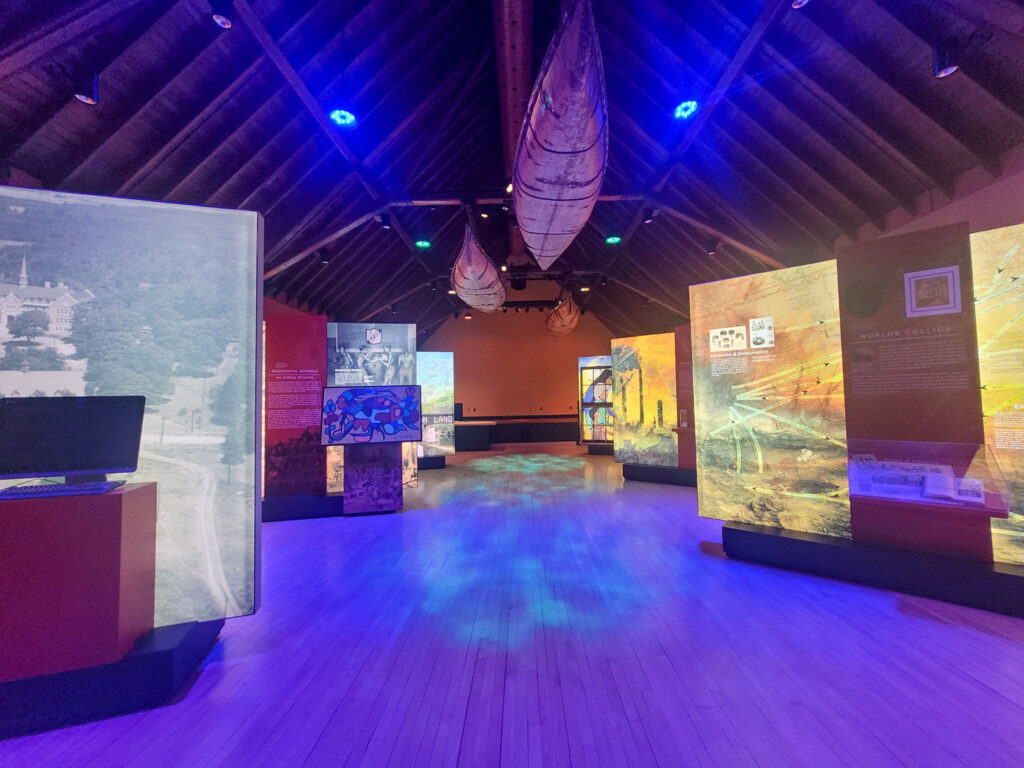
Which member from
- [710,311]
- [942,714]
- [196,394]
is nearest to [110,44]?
[196,394]

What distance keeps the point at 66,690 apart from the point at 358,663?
129 centimetres

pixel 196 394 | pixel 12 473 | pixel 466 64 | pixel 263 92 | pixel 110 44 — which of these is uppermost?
pixel 466 64

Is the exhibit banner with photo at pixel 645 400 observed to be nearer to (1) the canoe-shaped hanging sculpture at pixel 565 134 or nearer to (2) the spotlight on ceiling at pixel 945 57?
(1) the canoe-shaped hanging sculpture at pixel 565 134

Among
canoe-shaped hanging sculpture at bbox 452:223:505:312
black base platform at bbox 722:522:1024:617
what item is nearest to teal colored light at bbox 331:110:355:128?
canoe-shaped hanging sculpture at bbox 452:223:505:312

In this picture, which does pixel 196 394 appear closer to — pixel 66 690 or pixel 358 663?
pixel 66 690

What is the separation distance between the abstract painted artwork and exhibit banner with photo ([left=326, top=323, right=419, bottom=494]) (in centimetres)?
70

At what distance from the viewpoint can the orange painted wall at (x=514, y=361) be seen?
16344mm

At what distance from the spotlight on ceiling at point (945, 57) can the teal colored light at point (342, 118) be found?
539 cm

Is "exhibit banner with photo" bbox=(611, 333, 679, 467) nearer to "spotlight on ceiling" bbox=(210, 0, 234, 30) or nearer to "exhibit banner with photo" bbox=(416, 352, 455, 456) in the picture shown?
"exhibit banner with photo" bbox=(416, 352, 455, 456)

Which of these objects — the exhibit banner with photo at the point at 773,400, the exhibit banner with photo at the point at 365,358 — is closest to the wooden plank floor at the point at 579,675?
the exhibit banner with photo at the point at 773,400

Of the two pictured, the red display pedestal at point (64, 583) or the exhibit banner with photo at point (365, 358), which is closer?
the red display pedestal at point (64, 583)

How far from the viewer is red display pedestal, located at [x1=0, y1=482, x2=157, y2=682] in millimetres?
1944

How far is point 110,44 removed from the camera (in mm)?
3414

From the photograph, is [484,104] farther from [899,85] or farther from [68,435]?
[68,435]
